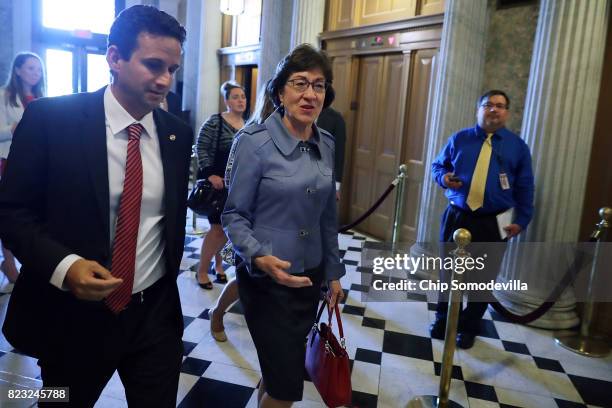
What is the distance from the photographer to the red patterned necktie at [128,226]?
1.39 meters

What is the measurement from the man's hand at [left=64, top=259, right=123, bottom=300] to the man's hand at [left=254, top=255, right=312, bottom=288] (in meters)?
0.53

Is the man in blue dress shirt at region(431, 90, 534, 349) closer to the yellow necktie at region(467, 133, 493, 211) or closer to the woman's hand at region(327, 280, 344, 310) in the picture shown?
the yellow necktie at region(467, 133, 493, 211)

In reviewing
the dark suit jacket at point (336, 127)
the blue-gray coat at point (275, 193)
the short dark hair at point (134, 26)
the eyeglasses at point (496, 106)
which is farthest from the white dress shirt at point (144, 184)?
the dark suit jacket at point (336, 127)

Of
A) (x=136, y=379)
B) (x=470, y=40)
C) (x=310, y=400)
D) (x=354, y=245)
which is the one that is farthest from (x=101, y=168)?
(x=354, y=245)

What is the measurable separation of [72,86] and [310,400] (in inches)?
442

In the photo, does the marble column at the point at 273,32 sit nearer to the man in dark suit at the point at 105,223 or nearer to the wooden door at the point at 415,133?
the wooden door at the point at 415,133

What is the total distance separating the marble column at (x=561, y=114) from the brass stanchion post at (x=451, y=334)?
5.11 feet

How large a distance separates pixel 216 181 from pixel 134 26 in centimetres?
217

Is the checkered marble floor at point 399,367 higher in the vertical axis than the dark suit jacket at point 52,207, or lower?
lower

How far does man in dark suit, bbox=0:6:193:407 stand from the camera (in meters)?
1.27

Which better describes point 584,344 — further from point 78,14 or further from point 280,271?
point 78,14

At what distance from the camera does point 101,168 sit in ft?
4.37

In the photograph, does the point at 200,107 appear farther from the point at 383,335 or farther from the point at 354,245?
the point at 383,335

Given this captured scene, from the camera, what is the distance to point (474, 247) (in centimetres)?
334
